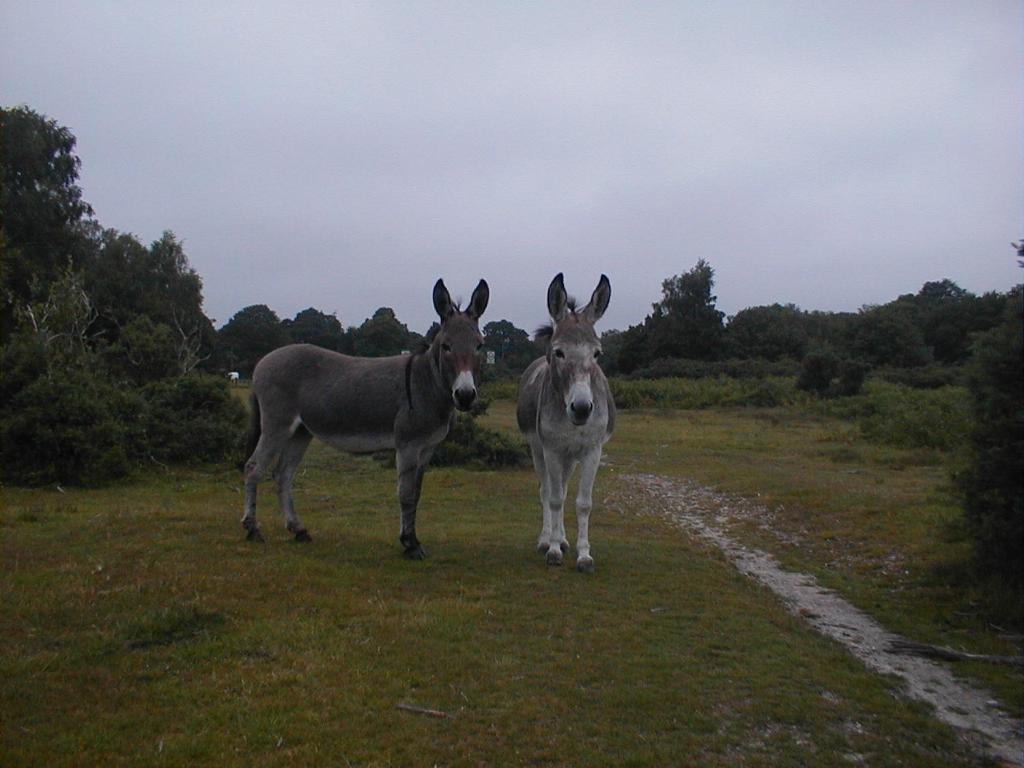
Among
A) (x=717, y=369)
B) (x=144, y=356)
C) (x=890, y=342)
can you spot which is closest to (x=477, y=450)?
(x=144, y=356)

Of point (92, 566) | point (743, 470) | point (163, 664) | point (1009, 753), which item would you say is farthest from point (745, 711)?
point (743, 470)

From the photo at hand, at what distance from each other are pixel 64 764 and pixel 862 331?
57.4 metres

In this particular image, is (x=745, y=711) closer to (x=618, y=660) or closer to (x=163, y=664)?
(x=618, y=660)

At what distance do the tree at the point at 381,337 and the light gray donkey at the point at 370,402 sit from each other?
1542 cm

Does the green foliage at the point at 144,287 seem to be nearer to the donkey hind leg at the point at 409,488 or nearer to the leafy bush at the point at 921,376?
the donkey hind leg at the point at 409,488

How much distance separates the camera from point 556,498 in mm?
8922

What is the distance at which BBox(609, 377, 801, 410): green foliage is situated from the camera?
42188 mm

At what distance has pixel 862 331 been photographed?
53.0 metres

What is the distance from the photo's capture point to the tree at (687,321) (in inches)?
2702

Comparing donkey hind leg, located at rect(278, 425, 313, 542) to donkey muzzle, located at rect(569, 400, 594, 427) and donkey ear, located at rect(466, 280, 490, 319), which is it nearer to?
donkey ear, located at rect(466, 280, 490, 319)

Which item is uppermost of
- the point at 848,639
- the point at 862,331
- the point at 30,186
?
the point at 30,186

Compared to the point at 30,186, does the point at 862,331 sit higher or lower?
lower

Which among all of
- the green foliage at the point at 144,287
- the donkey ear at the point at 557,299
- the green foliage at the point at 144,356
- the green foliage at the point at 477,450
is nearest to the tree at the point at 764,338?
the green foliage at the point at 144,287

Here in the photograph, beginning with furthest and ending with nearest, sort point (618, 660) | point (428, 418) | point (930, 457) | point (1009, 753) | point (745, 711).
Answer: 1. point (930, 457)
2. point (428, 418)
3. point (618, 660)
4. point (745, 711)
5. point (1009, 753)
